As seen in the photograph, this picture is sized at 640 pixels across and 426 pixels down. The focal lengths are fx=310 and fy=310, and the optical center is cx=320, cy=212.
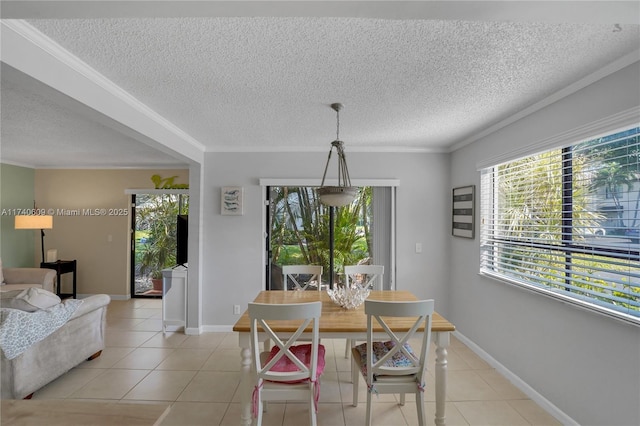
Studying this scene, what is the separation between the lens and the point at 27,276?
456 cm

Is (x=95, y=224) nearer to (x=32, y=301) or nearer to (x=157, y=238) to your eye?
(x=157, y=238)

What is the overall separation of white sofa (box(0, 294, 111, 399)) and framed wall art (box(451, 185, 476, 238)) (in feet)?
13.2

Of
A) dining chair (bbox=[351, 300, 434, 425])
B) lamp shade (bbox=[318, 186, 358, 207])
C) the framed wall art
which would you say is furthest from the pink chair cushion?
the framed wall art

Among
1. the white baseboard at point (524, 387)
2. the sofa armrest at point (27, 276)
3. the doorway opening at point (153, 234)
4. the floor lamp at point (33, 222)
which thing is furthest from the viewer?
the doorway opening at point (153, 234)

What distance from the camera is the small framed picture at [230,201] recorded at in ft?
13.0

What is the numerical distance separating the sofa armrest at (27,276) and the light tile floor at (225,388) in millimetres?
1913

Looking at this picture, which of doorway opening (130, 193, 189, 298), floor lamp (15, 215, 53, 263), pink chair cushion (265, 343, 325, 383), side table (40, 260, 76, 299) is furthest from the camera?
doorway opening (130, 193, 189, 298)

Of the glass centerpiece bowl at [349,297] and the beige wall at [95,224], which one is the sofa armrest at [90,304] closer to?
the glass centerpiece bowl at [349,297]

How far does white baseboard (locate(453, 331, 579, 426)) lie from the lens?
220cm

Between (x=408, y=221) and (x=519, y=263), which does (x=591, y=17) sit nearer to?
(x=519, y=263)

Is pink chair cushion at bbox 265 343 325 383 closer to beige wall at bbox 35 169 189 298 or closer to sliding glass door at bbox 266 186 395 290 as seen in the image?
sliding glass door at bbox 266 186 395 290

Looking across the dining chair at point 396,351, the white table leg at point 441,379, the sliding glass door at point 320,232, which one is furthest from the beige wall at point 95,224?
the white table leg at point 441,379

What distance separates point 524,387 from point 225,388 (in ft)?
8.27

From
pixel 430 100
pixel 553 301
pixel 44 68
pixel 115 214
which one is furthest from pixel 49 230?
pixel 553 301
